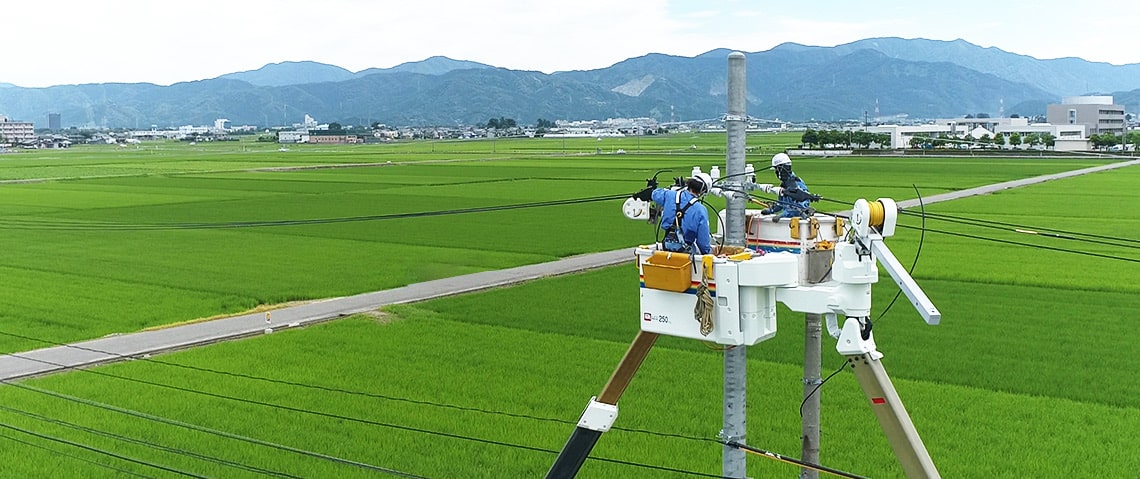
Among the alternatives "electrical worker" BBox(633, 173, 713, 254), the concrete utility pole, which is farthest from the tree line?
"electrical worker" BBox(633, 173, 713, 254)

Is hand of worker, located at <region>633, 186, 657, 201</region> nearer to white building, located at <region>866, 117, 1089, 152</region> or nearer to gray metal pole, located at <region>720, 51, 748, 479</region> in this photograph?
gray metal pole, located at <region>720, 51, 748, 479</region>

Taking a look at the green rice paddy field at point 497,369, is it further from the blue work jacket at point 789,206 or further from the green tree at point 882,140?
the green tree at point 882,140

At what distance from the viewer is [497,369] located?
18.3m

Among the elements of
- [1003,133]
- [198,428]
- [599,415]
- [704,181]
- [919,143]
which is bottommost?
[198,428]

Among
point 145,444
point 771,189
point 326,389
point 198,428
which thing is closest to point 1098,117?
point 326,389

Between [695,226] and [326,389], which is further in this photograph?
[326,389]

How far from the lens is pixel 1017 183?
69688mm

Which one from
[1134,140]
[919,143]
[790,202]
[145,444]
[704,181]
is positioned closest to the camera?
[704,181]

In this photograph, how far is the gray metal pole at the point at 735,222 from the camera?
285 inches

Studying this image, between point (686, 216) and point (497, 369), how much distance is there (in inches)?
438

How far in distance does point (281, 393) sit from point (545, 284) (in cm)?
1243

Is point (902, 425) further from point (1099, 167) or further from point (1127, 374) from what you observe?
point (1099, 167)

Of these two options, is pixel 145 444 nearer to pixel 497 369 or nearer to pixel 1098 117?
pixel 497 369

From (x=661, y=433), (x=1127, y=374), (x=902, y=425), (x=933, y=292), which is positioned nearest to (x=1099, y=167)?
(x=933, y=292)
